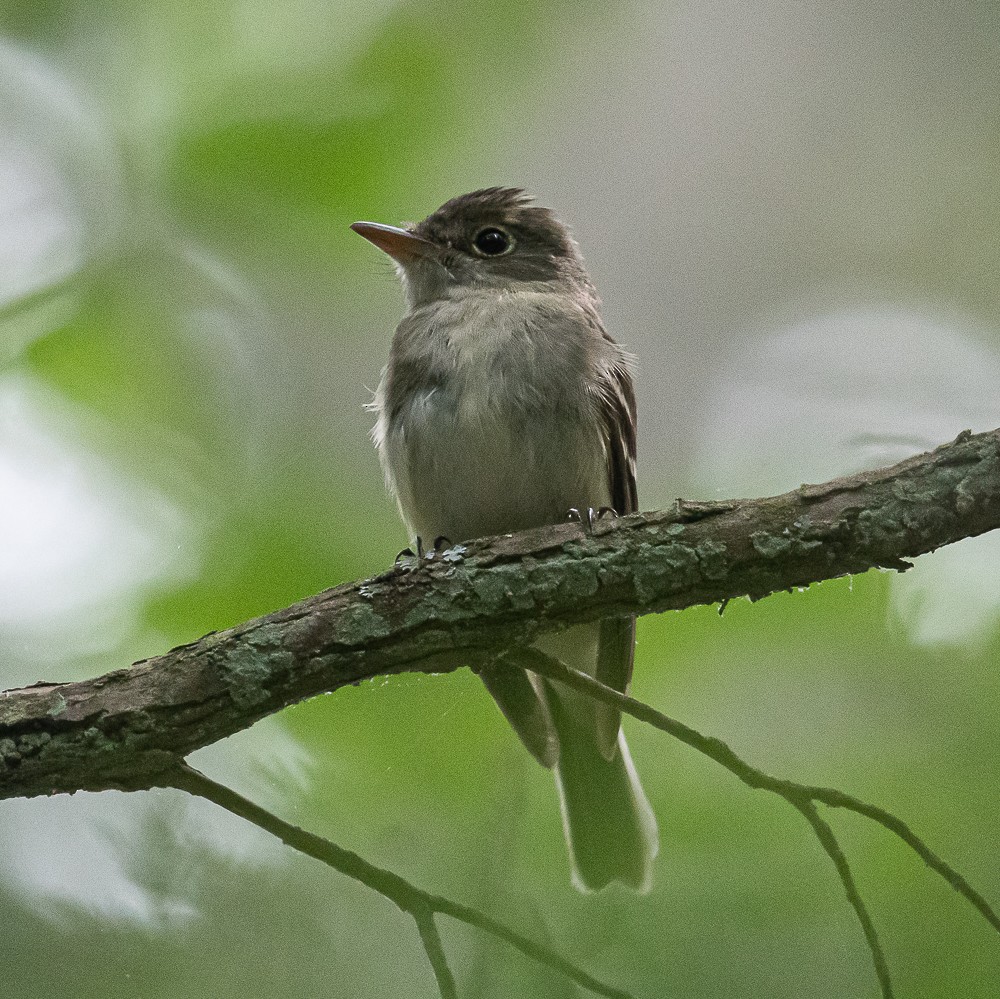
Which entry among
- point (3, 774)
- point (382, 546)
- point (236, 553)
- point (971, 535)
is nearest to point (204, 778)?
point (3, 774)

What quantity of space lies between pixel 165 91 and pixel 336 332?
4.29 feet

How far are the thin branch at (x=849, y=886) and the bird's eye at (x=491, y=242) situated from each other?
3358 mm

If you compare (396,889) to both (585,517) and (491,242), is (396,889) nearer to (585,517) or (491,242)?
(585,517)

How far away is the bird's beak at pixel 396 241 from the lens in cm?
516

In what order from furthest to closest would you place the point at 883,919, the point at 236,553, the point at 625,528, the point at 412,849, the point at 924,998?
the point at 236,553 < the point at 625,528 < the point at 412,849 < the point at 883,919 < the point at 924,998

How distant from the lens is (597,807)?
424 centimetres

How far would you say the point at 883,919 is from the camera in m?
2.95

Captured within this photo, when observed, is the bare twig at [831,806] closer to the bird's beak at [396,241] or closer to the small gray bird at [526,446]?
the small gray bird at [526,446]

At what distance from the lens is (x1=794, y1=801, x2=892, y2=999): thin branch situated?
2734 mm

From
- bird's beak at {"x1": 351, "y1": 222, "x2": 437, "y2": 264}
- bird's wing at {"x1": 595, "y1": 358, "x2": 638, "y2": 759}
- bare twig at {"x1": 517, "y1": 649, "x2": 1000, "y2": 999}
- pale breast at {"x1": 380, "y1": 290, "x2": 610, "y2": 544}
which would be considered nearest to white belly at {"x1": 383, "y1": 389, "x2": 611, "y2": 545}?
pale breast at {"x1": 380, "y1": 290, "x2": 610, "y2": 544}

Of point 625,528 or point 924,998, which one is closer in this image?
point 924,998

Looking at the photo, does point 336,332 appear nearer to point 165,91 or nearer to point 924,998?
point 165,91

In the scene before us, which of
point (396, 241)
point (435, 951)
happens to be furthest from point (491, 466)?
point (435, 951)

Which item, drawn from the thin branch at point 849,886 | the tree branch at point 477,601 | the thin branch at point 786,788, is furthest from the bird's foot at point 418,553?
the thin branch at point 849,886
